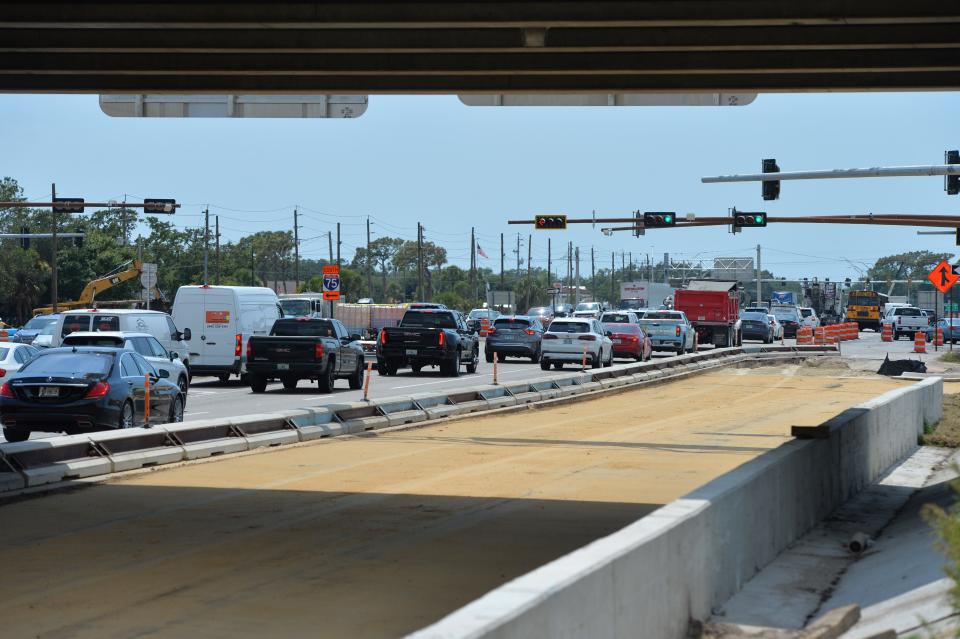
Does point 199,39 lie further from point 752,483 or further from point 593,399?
point 593,399

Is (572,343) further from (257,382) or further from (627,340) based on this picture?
(257,382)

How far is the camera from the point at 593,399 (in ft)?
109

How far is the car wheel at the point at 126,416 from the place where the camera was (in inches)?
810

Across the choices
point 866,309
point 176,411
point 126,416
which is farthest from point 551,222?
point 866,309

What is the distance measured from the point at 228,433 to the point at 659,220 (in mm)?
44572

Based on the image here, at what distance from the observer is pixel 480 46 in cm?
1526

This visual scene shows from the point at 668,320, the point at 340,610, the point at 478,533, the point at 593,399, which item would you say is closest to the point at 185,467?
the point at 478,533

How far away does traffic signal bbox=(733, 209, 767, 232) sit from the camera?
61.2 metres

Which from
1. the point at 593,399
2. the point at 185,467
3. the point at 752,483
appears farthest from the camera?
the point at 593,399

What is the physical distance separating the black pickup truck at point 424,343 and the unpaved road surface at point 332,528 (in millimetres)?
17401

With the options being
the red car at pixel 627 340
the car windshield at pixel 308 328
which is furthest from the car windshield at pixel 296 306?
the car windshield at pixel 308 328

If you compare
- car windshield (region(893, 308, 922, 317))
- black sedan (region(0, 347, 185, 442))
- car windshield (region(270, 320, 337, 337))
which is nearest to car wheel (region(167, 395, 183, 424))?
black sedan (region(0, 347, 185, 442))

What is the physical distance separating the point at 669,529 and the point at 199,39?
30.5 ft

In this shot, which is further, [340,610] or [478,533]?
[478,533]
